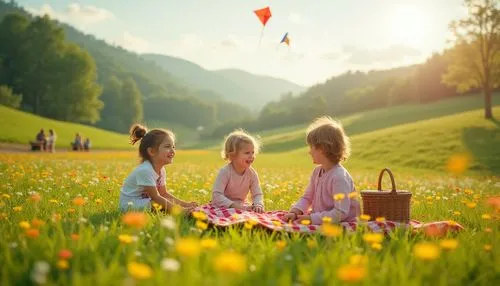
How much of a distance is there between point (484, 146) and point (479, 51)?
12.5 meters

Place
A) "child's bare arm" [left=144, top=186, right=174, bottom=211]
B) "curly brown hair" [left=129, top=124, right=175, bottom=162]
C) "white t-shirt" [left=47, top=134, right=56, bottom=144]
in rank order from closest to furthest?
1. "child's bare arm" [left=144, top=186, right=174, bottom=211]
2. "curly brown hair" [left=129, top=124, right=175, bottom=162]
3. "white t-shirt" [left=47, top=134, right=56, bottom=144]

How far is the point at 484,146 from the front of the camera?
24.8m

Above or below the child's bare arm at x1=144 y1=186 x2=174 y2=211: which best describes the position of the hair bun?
above

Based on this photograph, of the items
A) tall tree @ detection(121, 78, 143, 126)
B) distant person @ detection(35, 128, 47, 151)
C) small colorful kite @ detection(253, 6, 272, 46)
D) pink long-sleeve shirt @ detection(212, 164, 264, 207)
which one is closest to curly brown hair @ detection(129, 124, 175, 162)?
pink long-sleeve shirt @ detection(212, 164, 264, 207)

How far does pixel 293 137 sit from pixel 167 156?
170ft

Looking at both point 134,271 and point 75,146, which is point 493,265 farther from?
→ point 75,146

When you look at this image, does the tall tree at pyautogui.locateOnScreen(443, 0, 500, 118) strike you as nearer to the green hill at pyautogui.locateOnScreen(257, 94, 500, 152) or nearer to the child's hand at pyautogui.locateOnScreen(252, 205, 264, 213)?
the green hill at pyautogui.locateOnScreen(257, 94, 500, 152)

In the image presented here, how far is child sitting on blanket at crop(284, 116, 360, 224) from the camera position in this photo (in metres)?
4.89

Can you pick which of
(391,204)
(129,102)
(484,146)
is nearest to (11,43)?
(129,102)

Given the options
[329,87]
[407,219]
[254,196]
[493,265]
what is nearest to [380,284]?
Result: [493,265]

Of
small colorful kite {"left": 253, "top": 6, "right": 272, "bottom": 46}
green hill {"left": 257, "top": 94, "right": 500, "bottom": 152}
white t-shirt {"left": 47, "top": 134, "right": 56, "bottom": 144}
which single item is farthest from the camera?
green hill {"left": 257, "top": 94, "right": 500, "bottom": 152}

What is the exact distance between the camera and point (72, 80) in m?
59.2

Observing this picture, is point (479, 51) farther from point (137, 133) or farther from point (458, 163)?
point (137, 133)

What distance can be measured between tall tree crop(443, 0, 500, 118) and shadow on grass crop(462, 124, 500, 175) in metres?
4.77
